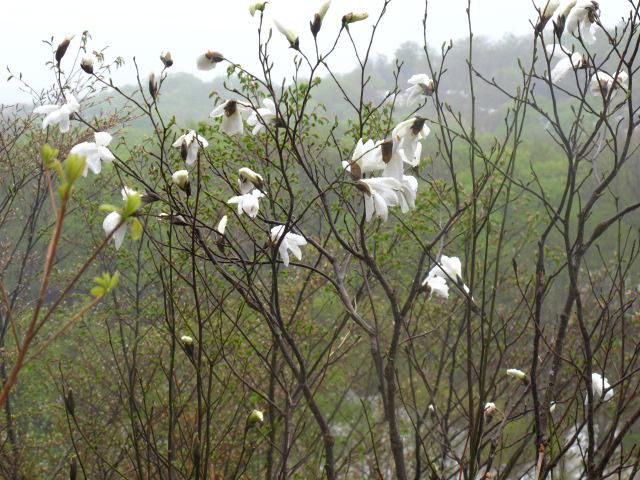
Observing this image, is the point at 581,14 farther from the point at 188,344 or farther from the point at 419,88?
the point at 188,344

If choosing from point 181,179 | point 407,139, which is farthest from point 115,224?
point 407,139

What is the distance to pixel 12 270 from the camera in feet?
39.1

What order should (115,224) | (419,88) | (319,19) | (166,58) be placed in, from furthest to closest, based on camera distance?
(419,88) → (166,58) → (319,19) → (115,224)

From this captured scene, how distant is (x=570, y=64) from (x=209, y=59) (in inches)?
44.1

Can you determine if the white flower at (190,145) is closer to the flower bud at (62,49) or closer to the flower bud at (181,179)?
the flower bud at (181,179)

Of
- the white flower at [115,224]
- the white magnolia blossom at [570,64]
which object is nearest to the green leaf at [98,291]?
the white flower at [115,224]

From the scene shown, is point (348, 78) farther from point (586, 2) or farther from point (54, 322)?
point (586, 2)

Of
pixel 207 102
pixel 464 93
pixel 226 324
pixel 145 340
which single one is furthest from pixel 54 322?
pixel 464 93

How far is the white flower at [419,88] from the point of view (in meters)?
2.17

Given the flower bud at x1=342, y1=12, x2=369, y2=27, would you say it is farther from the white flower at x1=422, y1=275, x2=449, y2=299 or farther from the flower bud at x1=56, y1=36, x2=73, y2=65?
the flower bud at x1=56, y1=36, x2=73, y2=65

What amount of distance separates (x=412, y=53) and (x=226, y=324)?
125 feet

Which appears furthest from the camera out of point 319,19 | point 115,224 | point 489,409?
point 489,409

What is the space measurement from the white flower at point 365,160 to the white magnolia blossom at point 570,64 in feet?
2.56

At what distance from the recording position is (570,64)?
2.16 metres
